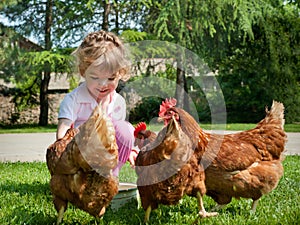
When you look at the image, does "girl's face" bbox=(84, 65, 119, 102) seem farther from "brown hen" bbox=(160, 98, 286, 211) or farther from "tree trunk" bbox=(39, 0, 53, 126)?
"tree trunk" bbox=(39, 0, 53, 126)

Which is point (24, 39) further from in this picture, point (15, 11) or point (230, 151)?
point (230, 151)

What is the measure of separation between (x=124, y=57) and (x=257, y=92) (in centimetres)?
1625

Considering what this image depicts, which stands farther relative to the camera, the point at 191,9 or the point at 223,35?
the point at 223,35

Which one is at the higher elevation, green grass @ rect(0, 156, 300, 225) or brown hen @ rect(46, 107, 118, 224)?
brown hen @ rect(46, 107, 118, 224)

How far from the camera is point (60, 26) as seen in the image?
16.4 meters

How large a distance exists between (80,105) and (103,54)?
1.70 feet

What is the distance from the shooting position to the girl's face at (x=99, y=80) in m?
3.32

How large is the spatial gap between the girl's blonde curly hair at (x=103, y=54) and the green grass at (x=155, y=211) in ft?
4.03

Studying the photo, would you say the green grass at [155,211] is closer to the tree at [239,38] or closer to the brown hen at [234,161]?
the brown hen at [234,161]

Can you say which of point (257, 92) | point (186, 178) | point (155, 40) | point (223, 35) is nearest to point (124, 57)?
point (186, 178)

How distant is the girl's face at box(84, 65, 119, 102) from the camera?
3320 mm

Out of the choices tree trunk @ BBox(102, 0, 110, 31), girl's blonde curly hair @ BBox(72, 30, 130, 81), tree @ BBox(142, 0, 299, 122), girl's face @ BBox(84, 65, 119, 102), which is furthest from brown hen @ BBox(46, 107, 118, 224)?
tree trunk @ BBox(102, 0, 110, 31)

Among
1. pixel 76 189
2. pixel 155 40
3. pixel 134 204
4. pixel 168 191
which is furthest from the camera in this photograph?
pixel 155 40

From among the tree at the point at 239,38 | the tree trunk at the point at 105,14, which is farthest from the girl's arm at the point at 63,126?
the tree trunk at the point at 105,14
